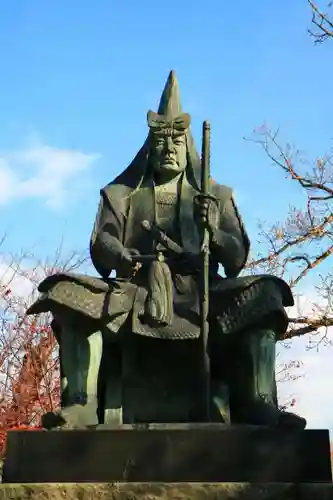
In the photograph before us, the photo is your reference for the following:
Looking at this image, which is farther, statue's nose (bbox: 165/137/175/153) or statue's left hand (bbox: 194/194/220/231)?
statue's nose (bbox: 165/137/175/153)

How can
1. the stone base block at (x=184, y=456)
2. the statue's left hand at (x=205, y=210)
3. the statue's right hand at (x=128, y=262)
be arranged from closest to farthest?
the stone base block at (x=184, y=456)
the statue's left hand at (x=205, y=210)
the statue's right hand at (x=128, y=262)

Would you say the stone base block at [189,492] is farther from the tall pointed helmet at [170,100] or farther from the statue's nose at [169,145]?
the tall pointed helmet at [170,100]

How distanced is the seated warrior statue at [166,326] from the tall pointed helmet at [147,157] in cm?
37

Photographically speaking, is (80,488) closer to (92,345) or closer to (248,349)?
(92,345)

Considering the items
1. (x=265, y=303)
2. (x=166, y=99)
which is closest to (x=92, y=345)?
(x=265, y=303)

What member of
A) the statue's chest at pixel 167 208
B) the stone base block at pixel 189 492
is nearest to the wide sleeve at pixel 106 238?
the statue's chest at pixel 167 208

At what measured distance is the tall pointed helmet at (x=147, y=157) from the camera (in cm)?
495

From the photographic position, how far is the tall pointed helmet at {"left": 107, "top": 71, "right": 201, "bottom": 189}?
16.3 ft

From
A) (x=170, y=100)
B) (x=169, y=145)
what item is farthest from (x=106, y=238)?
(x=170, y=100)

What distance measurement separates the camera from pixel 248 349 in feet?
13.4

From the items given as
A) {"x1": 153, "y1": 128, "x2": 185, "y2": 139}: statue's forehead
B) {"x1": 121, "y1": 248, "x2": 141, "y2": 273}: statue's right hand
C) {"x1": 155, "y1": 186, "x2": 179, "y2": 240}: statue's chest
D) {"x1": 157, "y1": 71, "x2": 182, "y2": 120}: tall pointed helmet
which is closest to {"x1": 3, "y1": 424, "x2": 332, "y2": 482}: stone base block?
{"x1": 121, "y1": 248, "x2": 141, "y2": 273}: statue's right hand

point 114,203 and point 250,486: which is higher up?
point 114,203

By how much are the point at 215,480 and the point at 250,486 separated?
9.0 inches

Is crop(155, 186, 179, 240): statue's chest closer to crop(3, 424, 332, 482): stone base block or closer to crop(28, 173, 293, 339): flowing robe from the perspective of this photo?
crop(28, 173, 293, 339): flowing robe
